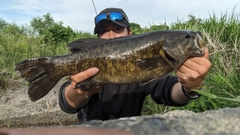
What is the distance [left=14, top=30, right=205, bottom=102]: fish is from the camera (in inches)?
80.8

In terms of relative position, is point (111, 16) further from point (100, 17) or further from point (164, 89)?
point (164, 89)

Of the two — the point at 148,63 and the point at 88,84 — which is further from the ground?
the point at 148,63

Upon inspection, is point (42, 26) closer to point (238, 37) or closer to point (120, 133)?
point (238, 37)

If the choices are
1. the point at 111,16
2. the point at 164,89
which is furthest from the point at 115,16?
the point at 164,89

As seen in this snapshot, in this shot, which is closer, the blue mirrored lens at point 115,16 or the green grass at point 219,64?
the blue mirrored lens at point 115,16

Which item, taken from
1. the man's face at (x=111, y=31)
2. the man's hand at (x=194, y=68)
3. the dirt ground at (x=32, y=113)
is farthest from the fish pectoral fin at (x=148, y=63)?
the dirt ground at (x=32, y=113)

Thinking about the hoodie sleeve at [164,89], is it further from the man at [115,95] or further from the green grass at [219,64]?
the green grass at [219,64]

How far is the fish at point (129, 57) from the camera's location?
205 cm

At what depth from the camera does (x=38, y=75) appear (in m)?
2.48

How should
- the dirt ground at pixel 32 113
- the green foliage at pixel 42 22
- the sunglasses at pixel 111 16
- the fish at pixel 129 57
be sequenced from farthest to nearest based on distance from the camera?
1. the green foliage at pixel 42 22
2. the dirt ground at pixel 32 113
3. the sunglasses at pixel 111 16
4. the fish at pixel 129 57

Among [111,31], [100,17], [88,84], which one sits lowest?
[88,84]

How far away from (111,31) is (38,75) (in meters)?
1.10

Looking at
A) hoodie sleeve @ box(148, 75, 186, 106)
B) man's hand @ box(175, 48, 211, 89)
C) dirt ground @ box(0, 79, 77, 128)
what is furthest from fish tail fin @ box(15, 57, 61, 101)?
dirt ground @ box(0, 79, 77, 128)

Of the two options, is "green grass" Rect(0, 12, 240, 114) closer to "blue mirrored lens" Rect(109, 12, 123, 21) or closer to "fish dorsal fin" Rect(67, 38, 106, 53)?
"fish dorsal fin" Rect(67, 38, 106, 53)
